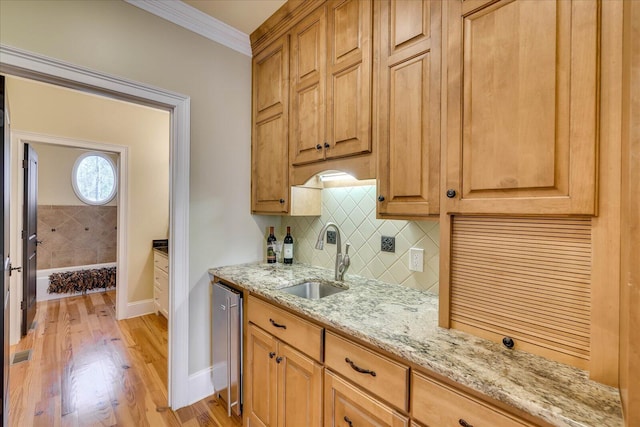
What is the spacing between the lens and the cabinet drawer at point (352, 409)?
1.00 metres

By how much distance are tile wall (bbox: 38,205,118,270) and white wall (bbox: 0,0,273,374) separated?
4293mm

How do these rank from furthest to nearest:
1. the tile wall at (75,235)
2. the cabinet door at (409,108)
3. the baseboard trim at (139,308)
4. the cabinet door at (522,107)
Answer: the tile wall at (75,235) → the baseboard trim at (139,308) → the cabinet door at (409,108) → the cabinet door at (522,107)

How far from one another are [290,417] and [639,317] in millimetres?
1371

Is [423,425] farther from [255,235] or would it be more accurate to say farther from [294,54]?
[294,54]

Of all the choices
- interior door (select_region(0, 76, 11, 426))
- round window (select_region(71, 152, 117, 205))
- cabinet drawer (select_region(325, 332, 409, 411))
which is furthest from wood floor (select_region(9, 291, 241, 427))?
round window (select_region(71, 152, 117, 205))

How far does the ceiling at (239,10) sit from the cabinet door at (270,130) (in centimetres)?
19

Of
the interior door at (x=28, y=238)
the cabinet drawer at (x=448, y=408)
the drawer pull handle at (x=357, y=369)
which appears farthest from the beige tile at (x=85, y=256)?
the cabinet drawer at (x=448, y=408)

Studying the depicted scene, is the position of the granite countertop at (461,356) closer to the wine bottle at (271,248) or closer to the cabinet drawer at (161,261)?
the wine bottle at (271,248)

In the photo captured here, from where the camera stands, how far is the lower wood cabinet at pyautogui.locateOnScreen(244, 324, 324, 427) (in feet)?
4.20

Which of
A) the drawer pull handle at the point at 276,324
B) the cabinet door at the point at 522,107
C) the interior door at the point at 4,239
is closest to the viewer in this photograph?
the cabinet door at the point at 522,107

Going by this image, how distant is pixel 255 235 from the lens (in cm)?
→ 238

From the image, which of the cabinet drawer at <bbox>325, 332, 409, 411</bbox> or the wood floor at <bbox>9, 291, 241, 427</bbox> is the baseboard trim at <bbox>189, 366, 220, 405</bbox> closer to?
the wood floor at <bbox>9, 291, 241, 427</bbox>

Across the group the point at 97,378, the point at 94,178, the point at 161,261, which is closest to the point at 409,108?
the point at 97,378

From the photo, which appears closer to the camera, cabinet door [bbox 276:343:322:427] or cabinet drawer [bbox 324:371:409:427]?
cabinet drawer [bbox 324:371:409:427]
